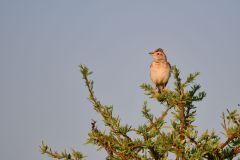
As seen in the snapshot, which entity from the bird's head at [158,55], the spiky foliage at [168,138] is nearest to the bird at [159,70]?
the bird's head at [158,55]

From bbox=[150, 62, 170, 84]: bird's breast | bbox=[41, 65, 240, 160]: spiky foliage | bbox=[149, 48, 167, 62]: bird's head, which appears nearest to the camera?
bbox=[41, 65, 240, 160]: spiky foliage

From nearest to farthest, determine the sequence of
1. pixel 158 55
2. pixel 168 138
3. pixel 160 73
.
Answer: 1. pixel 168 138
2. pixel 160 73
3. pixel 158 55

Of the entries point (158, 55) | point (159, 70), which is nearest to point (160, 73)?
point (159, 70)

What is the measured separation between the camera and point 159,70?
45.4ft

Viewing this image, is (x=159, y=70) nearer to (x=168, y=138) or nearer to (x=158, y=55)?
(x=158, y=55)

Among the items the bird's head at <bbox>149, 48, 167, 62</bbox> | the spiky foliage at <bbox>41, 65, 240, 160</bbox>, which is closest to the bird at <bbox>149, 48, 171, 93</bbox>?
the bird's head at <bbox>149, 48, 167, 62</bbox>

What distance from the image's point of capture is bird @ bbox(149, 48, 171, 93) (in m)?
13.7

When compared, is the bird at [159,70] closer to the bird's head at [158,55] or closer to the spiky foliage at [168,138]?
the bird's head at [158,55]

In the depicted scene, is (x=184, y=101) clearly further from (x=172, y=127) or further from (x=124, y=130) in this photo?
(x=124, y=130)

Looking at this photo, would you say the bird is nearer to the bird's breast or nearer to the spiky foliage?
the bird's breast

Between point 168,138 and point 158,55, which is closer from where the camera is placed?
point 168,138

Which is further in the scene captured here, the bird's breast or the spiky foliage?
the bird's breast

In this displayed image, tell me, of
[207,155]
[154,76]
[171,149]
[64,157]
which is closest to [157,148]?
[171,149]

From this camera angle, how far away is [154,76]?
13.9 m
